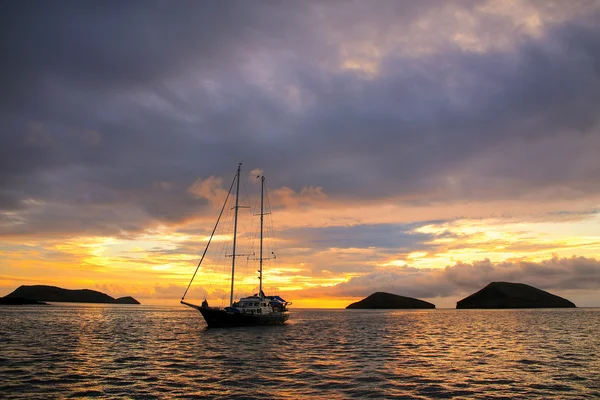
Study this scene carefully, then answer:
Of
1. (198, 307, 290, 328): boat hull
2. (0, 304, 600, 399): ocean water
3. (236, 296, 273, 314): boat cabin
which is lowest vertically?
(0, 304, 600, 399): ocean water

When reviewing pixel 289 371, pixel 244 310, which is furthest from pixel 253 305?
pixel 289 371

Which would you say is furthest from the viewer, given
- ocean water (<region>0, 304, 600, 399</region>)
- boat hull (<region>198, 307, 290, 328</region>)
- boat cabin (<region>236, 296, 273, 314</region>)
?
boat cabin (<region>236, 296, 273, 314</region>)

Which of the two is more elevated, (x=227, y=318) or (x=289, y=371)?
(x=227, y=318)

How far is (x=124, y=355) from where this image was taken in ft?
153

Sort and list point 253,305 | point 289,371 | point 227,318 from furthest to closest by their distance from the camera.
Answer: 1. point 253,305
2. point 227,318
3. point 289,371

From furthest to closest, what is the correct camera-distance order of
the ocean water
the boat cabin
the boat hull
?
the boat cabin, the boat hull, the ocean water

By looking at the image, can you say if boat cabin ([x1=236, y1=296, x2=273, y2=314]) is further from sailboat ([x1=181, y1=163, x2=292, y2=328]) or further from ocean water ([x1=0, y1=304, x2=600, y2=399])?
ocean water ([x1=0, y1=304, x2=600, y2=399])

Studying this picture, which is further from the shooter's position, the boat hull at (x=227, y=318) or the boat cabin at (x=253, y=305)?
the boat cabin at (x=253, y=305)

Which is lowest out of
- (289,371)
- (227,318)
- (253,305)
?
(289,371)

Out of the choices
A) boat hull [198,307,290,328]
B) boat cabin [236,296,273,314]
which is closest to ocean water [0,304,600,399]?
boat hull [198,307,290,328]

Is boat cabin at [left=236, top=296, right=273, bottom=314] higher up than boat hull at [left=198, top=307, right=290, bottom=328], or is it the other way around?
boat cabin at [left=236, top=296, right=273, bottom=314]

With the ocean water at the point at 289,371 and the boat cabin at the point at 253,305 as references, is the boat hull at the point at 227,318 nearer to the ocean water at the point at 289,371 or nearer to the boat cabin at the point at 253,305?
the boat cabin at the point at 253,305

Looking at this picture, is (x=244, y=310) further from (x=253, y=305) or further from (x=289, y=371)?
(x=289, y=371)

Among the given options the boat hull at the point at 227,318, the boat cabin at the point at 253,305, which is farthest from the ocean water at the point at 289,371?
the boat cabin at the point at 253,305
